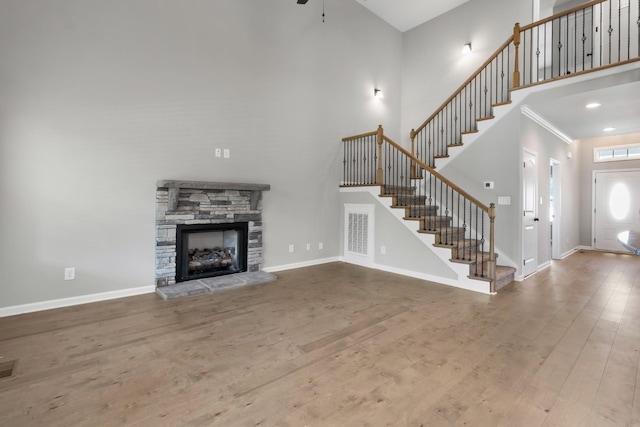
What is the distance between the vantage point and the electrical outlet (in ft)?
10.9

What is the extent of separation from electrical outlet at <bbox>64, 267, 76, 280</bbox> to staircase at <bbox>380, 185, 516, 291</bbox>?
4356 millimetres

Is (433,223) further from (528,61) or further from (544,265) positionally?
(528,61)

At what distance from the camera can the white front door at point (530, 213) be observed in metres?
4.84

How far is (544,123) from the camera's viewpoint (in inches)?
213

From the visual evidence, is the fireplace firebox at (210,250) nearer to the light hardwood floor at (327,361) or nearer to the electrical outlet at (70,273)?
the light hardwood floor at (327,361)

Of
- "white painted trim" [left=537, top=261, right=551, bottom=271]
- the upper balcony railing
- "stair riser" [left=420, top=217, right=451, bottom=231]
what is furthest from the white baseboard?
the upper balcony railing

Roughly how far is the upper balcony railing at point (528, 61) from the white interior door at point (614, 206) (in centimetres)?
304

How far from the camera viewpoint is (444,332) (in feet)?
9.03

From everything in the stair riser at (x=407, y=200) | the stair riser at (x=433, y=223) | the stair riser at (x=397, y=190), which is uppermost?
the stair riser at (x=397, y=190)

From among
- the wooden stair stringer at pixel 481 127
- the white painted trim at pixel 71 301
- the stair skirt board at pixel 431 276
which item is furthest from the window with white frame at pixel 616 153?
the white painted trim at pixel 71 301

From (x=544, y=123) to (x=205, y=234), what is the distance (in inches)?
243

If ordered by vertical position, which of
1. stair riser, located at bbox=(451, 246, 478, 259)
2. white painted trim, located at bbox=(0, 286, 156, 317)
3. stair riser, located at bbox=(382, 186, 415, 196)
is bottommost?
white painted trim, located at bbox=(0, 286, 156, 317)

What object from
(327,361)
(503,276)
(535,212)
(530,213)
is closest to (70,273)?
(327,361)

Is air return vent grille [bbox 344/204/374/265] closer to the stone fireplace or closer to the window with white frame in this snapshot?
the stone fireplace
